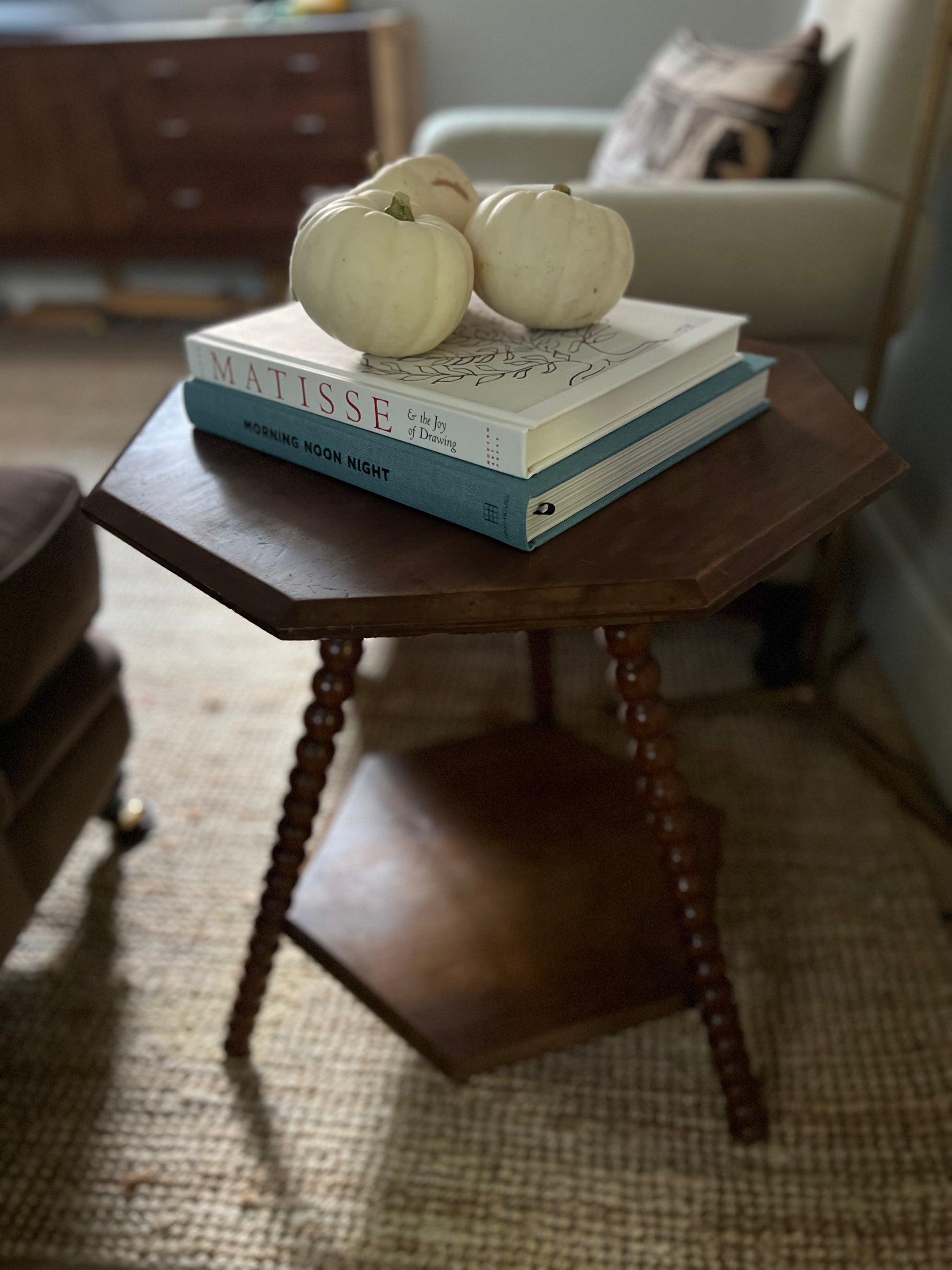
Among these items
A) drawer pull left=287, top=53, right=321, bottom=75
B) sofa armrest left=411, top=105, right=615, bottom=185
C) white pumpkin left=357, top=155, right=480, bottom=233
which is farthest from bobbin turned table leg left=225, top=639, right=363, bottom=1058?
drawer pull left=287, top=53, right=321, bottom=75

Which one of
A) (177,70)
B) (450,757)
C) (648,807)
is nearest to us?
(648,807)

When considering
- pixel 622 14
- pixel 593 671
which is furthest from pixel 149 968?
pixel 622 14

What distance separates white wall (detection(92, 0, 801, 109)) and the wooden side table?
2.13m

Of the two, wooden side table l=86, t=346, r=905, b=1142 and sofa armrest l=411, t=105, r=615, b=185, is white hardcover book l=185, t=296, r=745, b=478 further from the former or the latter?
sofa armrest l=411, t=105, r=615, b=185

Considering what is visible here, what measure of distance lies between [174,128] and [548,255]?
7.68 feet

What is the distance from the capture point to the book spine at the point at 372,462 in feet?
1.99

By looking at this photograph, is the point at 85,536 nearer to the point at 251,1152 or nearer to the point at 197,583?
the point at 197,583

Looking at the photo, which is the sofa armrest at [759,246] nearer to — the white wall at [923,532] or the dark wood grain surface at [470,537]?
the white wall at [923,532]

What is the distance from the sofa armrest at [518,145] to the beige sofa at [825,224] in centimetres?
69

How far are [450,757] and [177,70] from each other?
7.40 feet

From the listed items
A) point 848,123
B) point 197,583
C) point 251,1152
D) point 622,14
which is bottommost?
point 251,1152

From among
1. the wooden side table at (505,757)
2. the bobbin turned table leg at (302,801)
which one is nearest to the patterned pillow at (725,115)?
the wooden side table at (505,757)

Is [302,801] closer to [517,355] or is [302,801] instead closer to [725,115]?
[517,355]

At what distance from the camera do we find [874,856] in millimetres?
1121
